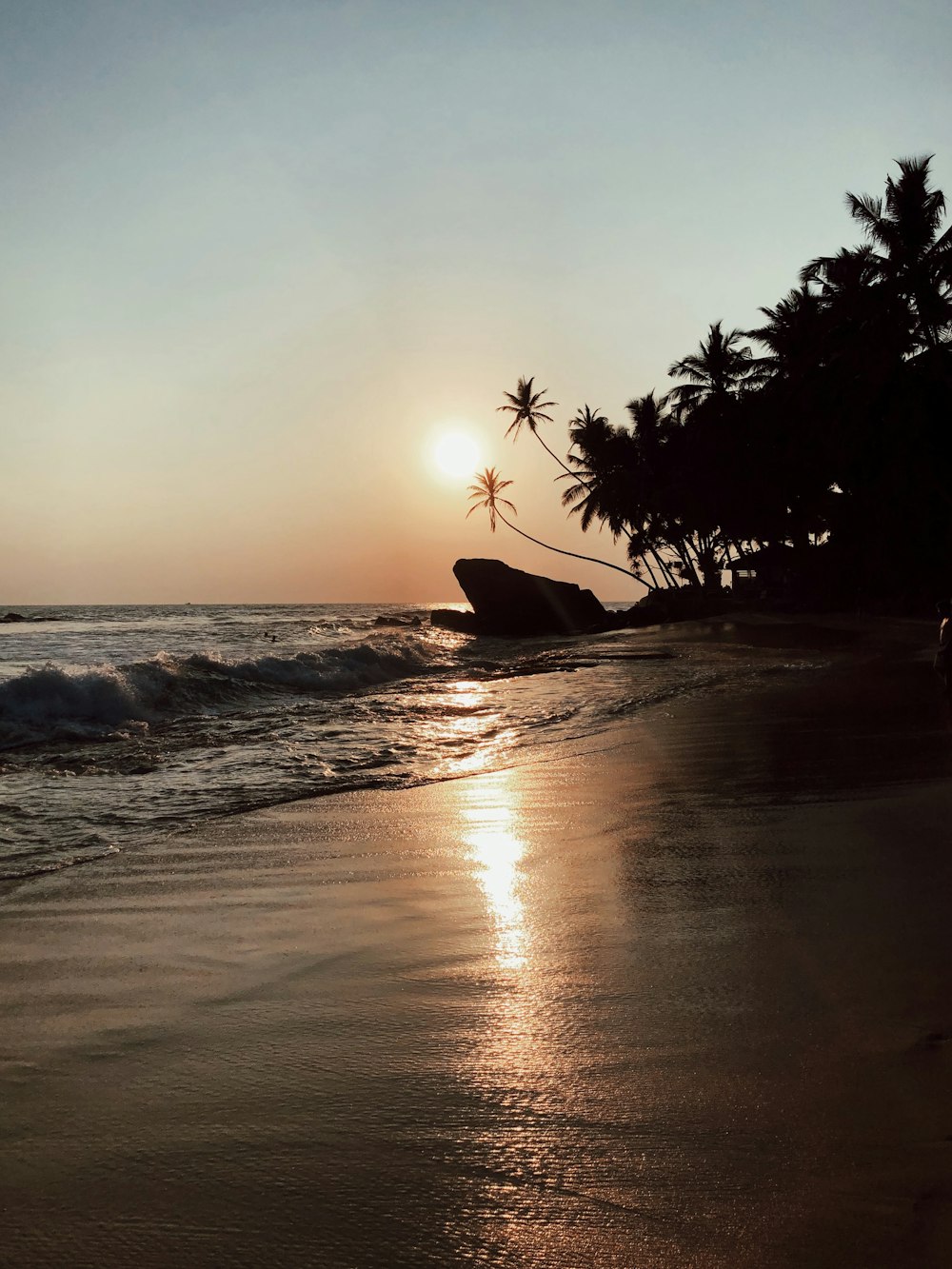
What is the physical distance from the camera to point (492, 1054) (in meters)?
2.38

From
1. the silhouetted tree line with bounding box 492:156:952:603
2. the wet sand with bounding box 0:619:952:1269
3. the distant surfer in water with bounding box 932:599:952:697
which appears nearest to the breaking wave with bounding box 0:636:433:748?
the wet sand with bounding box 0:619:952:1269

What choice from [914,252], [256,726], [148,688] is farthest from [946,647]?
[914,252]

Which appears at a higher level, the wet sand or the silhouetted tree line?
the silhouetted tree line

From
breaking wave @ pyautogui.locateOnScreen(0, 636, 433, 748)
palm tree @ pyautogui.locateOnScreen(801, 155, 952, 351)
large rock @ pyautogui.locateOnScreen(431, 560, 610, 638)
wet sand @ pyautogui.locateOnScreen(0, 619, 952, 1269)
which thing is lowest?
wet sand @ pyautogui.locateOnScreen(0, 619, 952, 1269)

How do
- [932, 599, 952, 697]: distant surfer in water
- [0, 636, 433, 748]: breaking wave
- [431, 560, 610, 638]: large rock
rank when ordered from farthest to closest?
[431, 560, 610, 638]: large rock < [0, 636, 433, 748]: breaking wave < [932, 599, 952, 697]: distant surfer in water

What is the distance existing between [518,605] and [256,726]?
3001 cm

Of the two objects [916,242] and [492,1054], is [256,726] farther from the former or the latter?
[916,242]

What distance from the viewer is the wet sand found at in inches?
68.4

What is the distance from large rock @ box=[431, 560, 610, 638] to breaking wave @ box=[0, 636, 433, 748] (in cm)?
2087

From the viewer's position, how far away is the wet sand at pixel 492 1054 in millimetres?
1737

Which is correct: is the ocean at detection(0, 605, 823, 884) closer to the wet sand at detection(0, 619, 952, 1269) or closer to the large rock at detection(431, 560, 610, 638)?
the wet sand at detection(0, 619, 952, 1269)

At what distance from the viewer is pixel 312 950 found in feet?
10.7

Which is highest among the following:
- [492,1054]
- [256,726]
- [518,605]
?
[518,605]

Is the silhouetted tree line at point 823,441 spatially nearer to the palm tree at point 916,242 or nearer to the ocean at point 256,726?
the palm tree at point 916,242
